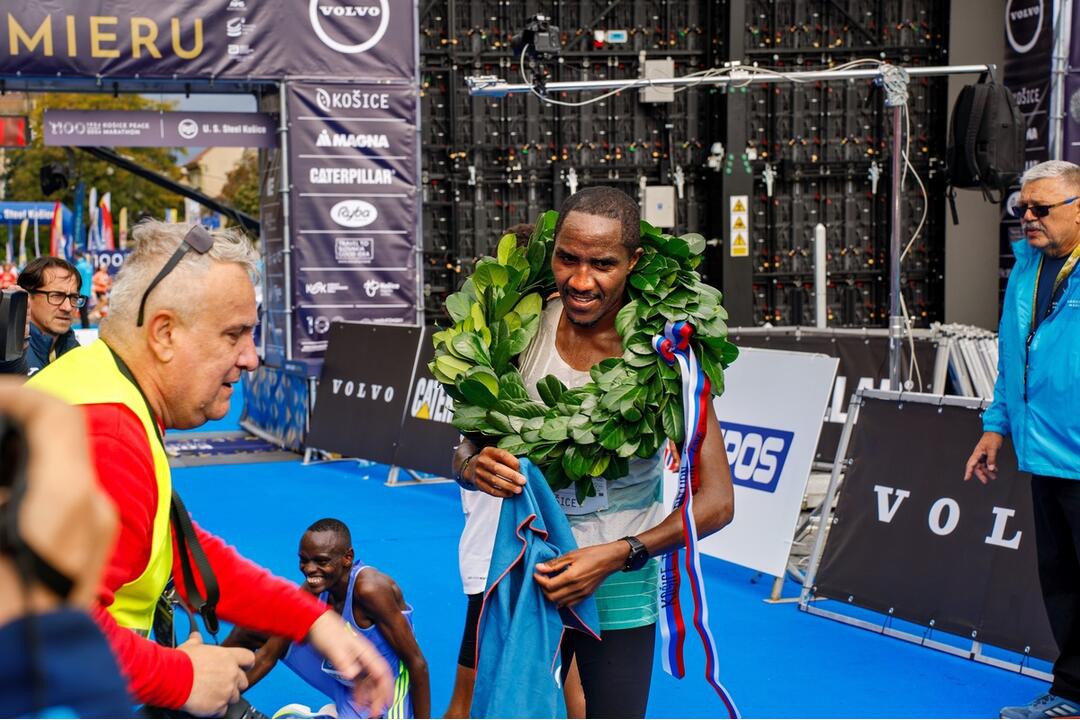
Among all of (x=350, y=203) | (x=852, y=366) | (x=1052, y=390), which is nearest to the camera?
(x=1052, y=390)

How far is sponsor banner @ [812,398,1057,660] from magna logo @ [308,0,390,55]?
755 centimetres

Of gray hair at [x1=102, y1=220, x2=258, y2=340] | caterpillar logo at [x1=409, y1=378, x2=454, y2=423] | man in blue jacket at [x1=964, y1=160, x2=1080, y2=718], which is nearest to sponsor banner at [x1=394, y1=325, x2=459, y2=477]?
caterpillar logo at [x1=409, y1=378, x2=454, y2=423]

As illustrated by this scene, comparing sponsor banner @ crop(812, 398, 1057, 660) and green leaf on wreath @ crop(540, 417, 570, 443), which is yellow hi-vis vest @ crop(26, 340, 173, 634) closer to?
green leaf on wreath @ crop(540, 417, 570, 443)

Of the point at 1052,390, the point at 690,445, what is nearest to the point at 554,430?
the point at 690,445

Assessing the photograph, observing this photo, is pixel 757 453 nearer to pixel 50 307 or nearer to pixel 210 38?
pixel 50 307

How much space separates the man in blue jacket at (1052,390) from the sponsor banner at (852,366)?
489 centimetres

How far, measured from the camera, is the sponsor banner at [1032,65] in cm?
1302

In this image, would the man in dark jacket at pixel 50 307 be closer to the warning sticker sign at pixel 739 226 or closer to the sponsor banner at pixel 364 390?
the sponsor banner at pixel 364 390

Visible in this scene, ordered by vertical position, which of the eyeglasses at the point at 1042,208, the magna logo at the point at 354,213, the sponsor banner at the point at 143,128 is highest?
the sponsor banner at the point at 143,128

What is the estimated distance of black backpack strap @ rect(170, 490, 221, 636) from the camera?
205 cm

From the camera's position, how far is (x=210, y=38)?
38.1 ft

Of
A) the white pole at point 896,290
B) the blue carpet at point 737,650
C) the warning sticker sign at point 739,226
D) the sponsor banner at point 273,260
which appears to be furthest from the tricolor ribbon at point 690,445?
the warning sticker sign at point 739,226

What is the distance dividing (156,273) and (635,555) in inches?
52.8

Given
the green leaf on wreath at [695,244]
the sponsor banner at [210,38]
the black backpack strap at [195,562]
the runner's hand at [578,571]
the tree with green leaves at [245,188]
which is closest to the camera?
the black backpack strap at [195,562]
